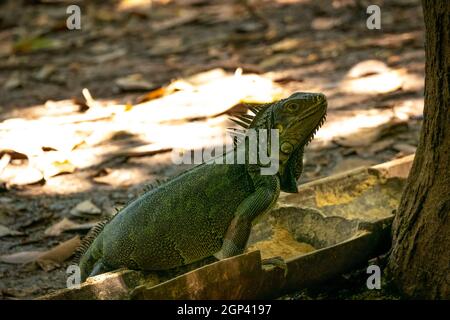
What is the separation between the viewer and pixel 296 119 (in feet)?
13.7

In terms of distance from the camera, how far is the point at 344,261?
13.3ft

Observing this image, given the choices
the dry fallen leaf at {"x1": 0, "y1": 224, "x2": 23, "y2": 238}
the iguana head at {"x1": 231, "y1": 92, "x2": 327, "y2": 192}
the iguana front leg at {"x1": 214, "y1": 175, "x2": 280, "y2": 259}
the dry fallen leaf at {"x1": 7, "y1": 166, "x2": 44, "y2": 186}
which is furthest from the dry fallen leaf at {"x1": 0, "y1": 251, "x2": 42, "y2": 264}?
the iguana head at {"x1": 231, "y1": 92, "x2": 327, "y2": 192}

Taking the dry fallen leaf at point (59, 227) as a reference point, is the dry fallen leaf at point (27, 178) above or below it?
above

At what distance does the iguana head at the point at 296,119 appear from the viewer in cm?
416

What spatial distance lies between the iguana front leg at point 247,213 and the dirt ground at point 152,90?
0.59 meters

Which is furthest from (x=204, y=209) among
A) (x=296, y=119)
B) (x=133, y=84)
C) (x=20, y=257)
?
(x=133, y=84)

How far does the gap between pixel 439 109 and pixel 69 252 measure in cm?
227

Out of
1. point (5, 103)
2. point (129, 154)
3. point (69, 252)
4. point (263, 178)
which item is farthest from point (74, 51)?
point (263, 178)

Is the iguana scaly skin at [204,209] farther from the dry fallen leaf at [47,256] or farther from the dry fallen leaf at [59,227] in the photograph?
the dry fallen leaf at [59,227]

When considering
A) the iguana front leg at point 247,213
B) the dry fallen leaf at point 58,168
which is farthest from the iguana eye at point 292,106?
the dry fallen leaf at point 58,168

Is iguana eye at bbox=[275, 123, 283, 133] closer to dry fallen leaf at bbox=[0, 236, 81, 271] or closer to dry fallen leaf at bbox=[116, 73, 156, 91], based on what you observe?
dry fallen leaf at bbox=[0, 236, 81, 271]

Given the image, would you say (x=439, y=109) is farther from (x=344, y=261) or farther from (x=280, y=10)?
(x=280, y=10)

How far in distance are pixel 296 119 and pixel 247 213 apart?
0.50 metres

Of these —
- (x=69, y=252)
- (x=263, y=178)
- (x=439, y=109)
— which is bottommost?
(x=69, y=252)
